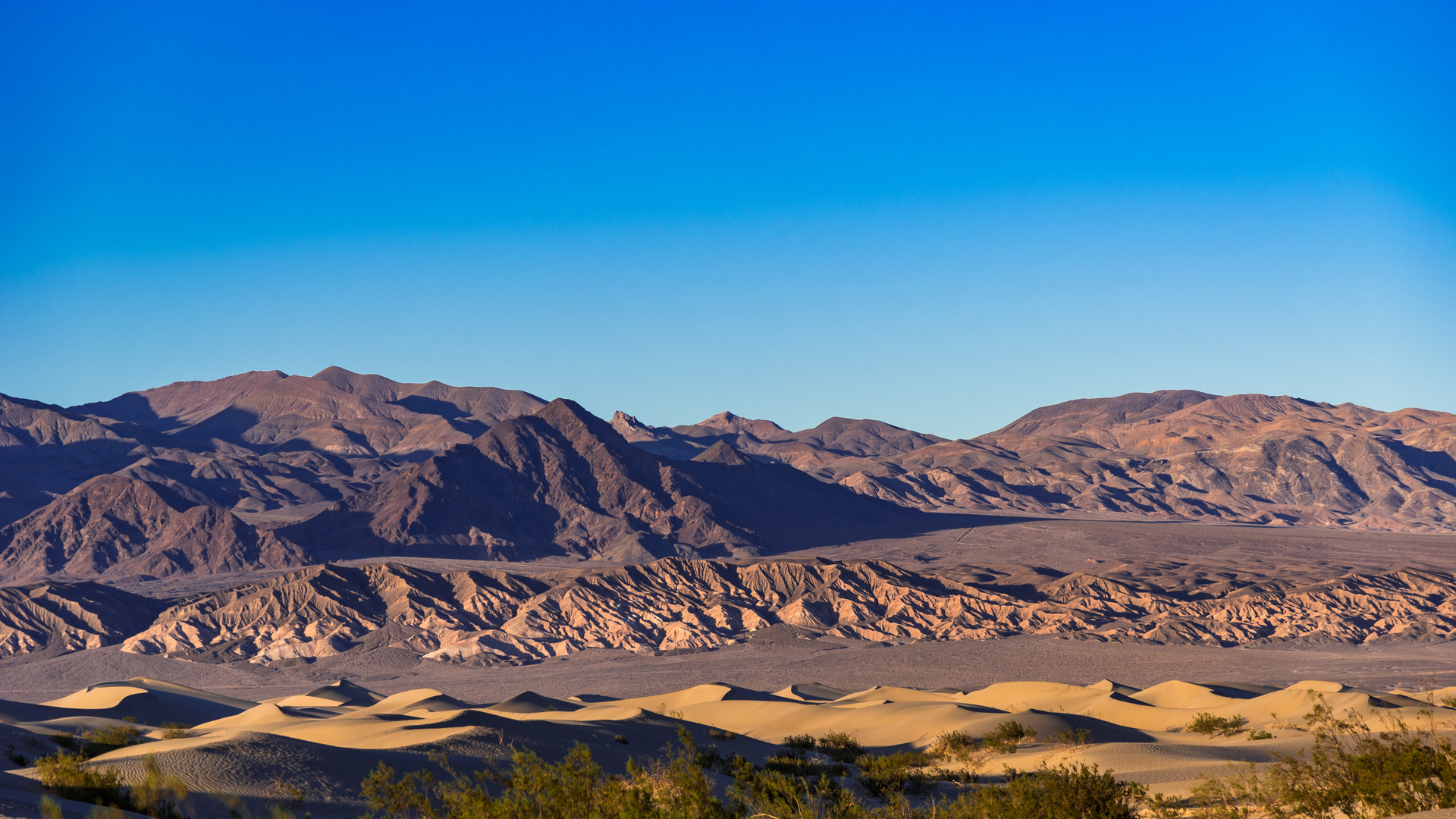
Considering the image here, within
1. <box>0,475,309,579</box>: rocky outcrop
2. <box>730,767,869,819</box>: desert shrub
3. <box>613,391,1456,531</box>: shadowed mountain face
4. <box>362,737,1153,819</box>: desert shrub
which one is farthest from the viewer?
<box>613,391,1456,531</box>: shadowed mountain face

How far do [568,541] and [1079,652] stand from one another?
73454 millimetres

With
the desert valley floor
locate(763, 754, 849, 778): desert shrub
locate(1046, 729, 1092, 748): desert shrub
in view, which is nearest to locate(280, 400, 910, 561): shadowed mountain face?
the desert valley floor

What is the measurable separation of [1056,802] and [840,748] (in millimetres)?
12905

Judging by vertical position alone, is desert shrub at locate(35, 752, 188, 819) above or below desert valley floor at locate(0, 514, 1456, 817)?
above

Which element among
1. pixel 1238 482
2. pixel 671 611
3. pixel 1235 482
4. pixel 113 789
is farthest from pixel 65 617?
pixel 1238 482

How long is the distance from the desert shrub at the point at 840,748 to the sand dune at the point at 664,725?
106 centimetres

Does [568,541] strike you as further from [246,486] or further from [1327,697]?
[1327,697]

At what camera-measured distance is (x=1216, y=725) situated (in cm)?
2747

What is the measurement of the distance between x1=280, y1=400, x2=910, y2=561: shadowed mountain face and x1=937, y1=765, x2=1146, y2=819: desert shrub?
102150mm

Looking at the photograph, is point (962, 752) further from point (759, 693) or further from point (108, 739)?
point (759, 693)

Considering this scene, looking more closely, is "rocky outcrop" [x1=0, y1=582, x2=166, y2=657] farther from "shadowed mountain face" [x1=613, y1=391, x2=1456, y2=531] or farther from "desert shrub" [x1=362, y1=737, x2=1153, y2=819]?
"shadowed mountain face" [x1=613, y1=391, x2=1456, y2=531]

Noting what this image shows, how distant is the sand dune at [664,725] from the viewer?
16.8 metres

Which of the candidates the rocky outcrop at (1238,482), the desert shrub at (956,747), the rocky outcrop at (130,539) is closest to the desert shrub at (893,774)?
the desert shrub at (956,747)

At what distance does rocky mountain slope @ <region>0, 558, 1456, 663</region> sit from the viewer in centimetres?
7012
